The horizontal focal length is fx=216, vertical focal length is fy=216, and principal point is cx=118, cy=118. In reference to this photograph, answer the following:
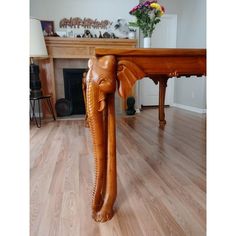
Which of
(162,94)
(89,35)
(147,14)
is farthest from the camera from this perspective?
(89,35)

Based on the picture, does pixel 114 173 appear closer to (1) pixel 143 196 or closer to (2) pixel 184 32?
(1) pixel 143 196

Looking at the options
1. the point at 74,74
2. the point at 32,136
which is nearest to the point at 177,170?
the point at 32,136

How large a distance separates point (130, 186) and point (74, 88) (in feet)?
9.66

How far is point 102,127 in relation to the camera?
0.94 meters

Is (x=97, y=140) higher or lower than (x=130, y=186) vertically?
higher

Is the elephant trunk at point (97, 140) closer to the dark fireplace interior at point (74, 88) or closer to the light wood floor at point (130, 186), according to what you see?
the light wood floor at point (130, 186)

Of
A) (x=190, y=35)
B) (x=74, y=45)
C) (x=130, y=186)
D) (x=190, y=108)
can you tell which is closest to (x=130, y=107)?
(x=190, y=108)

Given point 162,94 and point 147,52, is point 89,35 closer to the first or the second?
point 162,94

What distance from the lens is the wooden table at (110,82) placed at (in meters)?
0.88

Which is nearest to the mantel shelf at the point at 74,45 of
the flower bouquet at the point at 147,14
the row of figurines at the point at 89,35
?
the row of figurines at the point at 89,35

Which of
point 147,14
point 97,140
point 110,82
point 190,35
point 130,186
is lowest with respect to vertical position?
point 130,186
